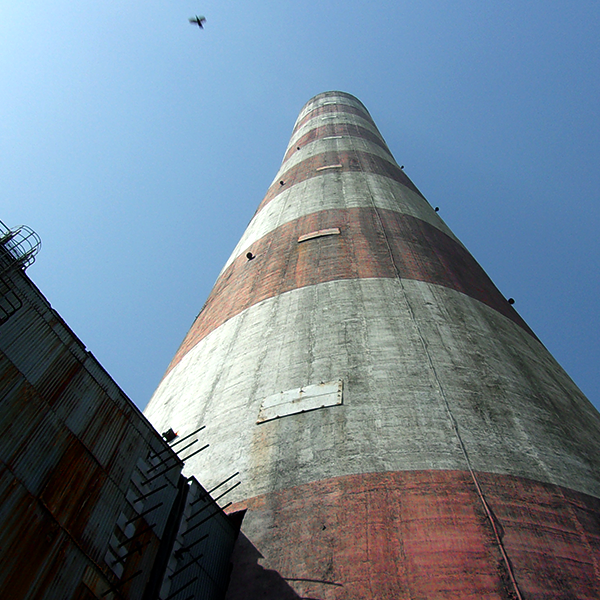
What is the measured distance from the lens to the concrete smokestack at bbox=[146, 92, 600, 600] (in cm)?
668

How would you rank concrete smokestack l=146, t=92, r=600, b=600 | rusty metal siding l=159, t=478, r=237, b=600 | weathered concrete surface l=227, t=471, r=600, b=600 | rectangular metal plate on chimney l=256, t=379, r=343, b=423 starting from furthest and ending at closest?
rectangular metal plate on chimney l=256, t=379, r=343, b=423 → rusty metal siding l=159, t=478, r=237, b=600 → concrete smokestack l=146, t=92, r=600, b=600 → weathered concrete surface l=227, t=471, r=600, b=600

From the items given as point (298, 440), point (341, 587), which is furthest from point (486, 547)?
point (298, 440)

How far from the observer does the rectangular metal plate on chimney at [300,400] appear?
31.1ft

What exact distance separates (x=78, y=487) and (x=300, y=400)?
14.9ft

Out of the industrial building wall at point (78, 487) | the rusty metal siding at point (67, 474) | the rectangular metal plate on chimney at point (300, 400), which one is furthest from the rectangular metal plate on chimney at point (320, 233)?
the rusty metal siding at point (67, 474)

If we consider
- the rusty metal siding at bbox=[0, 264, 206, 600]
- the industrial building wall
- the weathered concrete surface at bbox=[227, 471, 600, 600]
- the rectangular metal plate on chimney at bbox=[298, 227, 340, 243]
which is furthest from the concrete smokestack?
the rusty metal siding at bbox=[0, 264, 206, 600]

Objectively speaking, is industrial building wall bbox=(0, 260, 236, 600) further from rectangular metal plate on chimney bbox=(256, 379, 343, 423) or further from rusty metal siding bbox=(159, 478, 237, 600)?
rectangular metal plate on chimney bbox=(256, 379, 343, 423)

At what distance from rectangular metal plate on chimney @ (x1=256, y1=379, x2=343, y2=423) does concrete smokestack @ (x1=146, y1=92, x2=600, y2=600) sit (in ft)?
0.11

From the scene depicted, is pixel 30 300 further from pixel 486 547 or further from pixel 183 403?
pixel 486 547

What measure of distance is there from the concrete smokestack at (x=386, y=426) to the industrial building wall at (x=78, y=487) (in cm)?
99

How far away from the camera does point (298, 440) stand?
8.91m

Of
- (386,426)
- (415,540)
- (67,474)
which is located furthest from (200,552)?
(386,426)

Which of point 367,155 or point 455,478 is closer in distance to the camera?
point 455,478

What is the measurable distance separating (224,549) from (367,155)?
20562 mm
